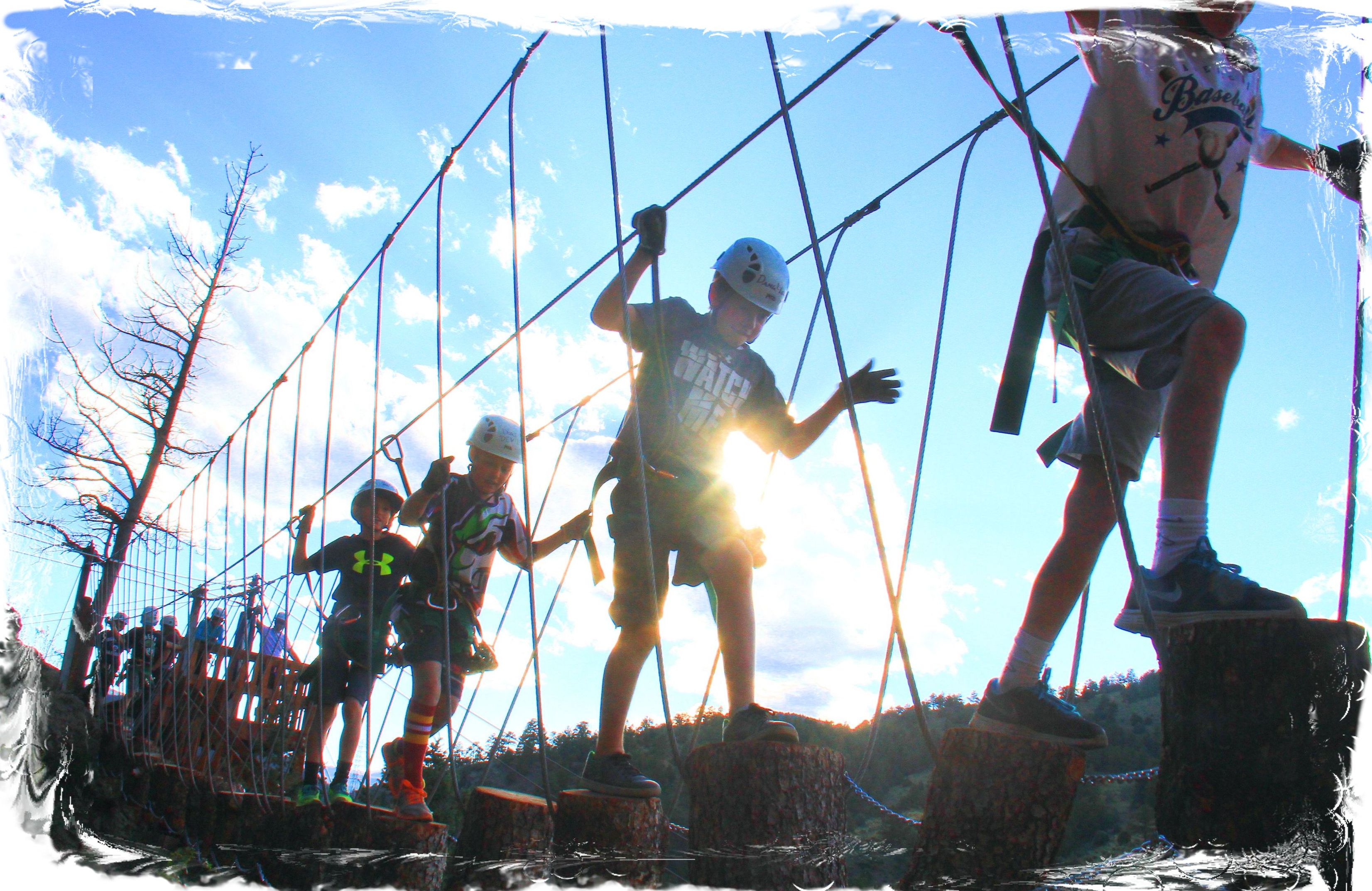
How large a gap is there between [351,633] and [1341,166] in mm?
2963

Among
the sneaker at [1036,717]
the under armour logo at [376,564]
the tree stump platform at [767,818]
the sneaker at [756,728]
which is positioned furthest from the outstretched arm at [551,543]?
the sneaker at [1036,717]

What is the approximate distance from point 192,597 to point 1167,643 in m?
4.32

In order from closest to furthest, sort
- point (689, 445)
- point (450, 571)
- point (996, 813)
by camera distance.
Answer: point (996, 813) → point (689, 445) → point (450, 571)

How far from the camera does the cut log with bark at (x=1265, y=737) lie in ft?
2.62

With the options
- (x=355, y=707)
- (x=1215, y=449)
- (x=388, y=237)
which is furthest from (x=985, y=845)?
(x=388, y=237)

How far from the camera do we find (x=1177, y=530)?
107cm

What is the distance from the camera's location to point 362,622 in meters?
3.02

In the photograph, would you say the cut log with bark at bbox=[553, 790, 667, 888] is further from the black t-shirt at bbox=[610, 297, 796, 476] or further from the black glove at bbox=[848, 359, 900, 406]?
the black glove at bbox=[848, 359, 900, 406]

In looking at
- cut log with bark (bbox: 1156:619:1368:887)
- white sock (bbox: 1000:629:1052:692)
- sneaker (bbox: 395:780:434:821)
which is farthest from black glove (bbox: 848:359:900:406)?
sneaker (bbox: 395:780:434:821)

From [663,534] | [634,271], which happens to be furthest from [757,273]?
[663,534]

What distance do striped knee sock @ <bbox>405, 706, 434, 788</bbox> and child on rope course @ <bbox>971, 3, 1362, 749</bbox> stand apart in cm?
186

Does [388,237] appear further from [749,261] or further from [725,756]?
[725,756]

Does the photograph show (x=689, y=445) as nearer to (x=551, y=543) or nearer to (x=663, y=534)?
(x=663, y=534)

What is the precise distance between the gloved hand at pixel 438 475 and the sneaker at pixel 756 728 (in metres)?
1.36
